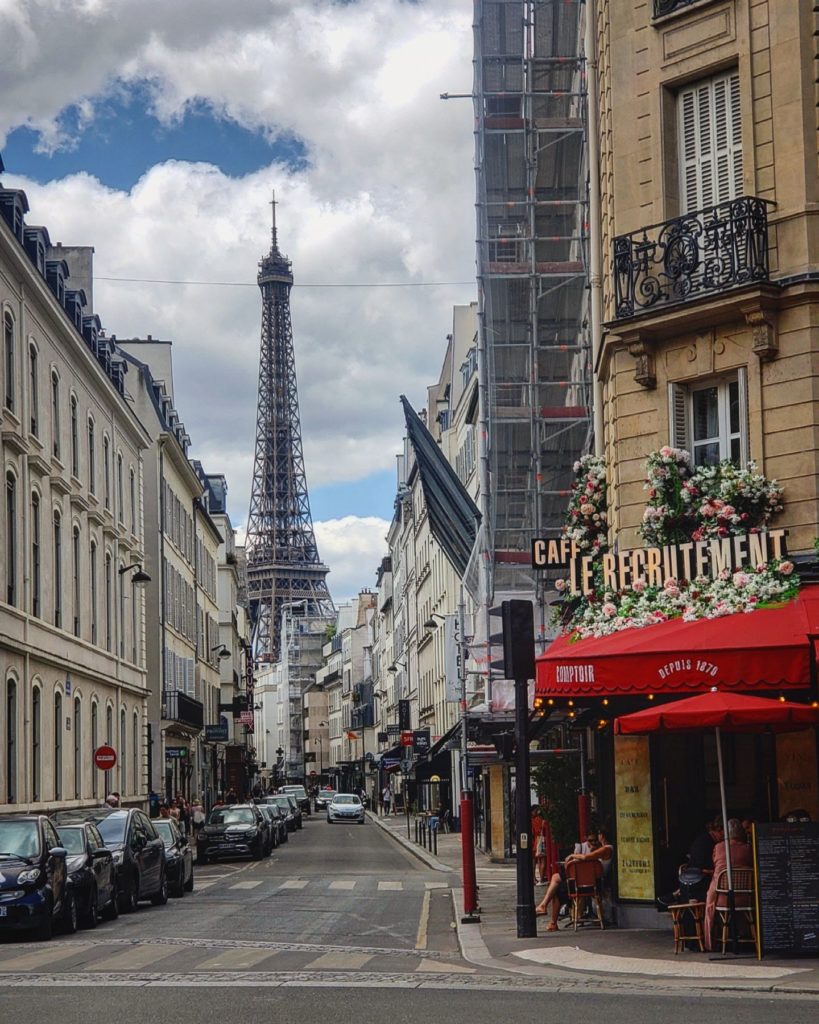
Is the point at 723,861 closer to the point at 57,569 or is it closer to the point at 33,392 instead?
the point at 33,392

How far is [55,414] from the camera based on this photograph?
4247 cm

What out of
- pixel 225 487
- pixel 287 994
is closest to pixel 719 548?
pixel 287 994

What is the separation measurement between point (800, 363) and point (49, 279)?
27148 millimetres

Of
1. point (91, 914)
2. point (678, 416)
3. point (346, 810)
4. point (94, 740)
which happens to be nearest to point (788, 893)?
point (678, 416)

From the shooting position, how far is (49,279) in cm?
4203

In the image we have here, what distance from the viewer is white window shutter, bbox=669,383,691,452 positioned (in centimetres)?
2012

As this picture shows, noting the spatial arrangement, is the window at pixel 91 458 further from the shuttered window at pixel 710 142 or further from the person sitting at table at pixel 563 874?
the shuttered window at pixel 710 142

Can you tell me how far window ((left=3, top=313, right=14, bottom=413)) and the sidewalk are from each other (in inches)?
739

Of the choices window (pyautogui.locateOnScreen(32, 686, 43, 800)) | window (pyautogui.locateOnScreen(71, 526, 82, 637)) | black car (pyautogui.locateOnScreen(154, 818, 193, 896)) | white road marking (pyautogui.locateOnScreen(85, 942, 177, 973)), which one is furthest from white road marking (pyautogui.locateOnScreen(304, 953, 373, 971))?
window (pyautogui.locateOnScreen(71, 526, 82, 637))

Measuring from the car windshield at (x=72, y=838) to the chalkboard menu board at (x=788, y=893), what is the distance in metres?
10.8

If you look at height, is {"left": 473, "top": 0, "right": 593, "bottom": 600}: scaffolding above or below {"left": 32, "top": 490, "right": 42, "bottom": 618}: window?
above

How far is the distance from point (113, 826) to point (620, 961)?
40.5 feet

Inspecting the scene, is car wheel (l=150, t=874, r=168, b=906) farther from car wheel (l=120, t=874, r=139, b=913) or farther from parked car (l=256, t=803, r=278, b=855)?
parked car (l=256, t=803, r=278, b=855)

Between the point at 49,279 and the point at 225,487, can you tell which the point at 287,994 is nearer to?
the point at 49,279
